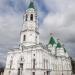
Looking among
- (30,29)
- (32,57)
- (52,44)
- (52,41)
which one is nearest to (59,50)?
(52,44)

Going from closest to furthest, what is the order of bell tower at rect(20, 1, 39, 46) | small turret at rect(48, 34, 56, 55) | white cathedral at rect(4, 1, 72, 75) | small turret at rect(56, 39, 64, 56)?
white cathedral at rect(4, 1, 72, 75), bell tower at rect(20, 1, 39, 46), small turret at rect(56, 39, 64, 56), small turret at rect(48, 34, 56, 55)

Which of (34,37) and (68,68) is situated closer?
(34,37)

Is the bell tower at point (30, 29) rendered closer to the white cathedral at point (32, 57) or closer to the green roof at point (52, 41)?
the white cathedral at point (32, 57)

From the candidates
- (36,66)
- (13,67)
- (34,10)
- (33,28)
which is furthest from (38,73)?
(34,10)

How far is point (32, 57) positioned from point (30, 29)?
831 centimetres

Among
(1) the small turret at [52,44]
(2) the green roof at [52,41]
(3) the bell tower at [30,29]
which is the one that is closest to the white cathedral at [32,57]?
(3) the bell tower at [30,29]

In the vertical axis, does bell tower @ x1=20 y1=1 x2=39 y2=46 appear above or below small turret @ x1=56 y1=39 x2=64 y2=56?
above

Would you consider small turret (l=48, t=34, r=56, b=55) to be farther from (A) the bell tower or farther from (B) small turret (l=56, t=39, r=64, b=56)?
(A) the bell tower

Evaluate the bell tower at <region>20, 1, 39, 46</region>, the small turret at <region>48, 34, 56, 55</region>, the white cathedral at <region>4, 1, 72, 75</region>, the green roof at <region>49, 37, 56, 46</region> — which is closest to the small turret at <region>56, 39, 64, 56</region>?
the white cathedral at <region>4, 1, 72, 75</region>

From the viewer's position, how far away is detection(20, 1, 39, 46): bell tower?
126ft

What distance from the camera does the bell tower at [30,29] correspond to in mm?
38281

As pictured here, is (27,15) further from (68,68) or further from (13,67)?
(68,68)

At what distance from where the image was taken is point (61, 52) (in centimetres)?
4472

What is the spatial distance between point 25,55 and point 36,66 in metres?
4.49
